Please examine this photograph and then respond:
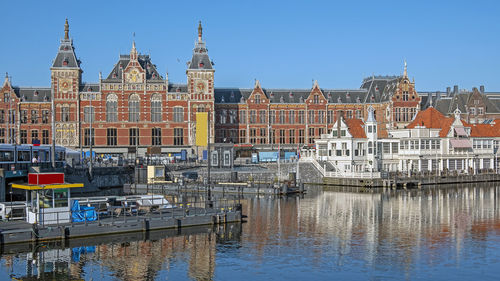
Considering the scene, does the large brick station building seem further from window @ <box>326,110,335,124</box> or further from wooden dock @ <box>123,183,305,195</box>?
wooden dock @ <box>123,183,305,195</box>

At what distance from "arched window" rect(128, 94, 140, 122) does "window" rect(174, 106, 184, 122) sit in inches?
226

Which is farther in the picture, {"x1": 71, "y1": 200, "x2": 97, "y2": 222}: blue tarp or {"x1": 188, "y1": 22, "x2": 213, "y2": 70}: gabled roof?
{"x1": 188, "y1": 22, "x2": 213, "y2": 70}: gabled roof

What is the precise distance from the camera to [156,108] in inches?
3740

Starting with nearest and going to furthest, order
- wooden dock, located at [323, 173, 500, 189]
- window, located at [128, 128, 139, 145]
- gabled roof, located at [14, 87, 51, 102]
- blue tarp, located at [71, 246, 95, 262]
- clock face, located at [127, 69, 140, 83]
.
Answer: blue tarp, located at [71, 246, 95, 262] → wooden dock, located at [323, 173, 500, 189] → clock face, located at [127, 69, 140, 83] → window, located at [128, 128, 139, 145] → gabled roof, located at [14, 87, 51, 102]

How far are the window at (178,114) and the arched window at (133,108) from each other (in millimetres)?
5739

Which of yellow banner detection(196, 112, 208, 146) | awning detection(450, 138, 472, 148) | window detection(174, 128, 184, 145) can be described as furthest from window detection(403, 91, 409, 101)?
window detection(174, 128, 184, 145)

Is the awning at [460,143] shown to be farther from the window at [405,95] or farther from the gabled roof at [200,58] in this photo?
the gabled roof at [200,58]

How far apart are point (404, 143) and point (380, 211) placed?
32175 millimetres

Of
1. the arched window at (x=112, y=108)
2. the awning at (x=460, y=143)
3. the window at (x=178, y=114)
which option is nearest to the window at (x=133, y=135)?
the arched window at (x=112, y=108)

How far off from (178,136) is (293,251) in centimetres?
6571

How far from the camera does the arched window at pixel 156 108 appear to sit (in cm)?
9477

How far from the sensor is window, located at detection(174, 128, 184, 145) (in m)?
95.4

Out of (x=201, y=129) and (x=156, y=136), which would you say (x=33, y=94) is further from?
(x=201, y=129)

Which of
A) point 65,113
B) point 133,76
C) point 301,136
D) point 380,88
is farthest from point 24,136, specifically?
point 380,88
